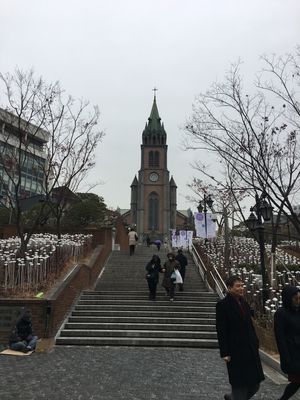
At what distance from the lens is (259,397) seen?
552cm

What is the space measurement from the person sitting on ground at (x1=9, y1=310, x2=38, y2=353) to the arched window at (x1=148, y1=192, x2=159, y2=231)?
68.0 meters

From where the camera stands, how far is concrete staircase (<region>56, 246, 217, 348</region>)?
931 cm

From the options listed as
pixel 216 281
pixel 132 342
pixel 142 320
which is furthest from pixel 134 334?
pixel 216 281

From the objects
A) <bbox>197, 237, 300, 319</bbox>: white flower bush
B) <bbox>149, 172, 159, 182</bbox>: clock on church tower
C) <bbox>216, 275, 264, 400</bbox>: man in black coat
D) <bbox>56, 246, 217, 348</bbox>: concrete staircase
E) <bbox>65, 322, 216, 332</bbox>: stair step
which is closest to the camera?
<bbox>216, 275, 264, 400</bbox>: man in black coat

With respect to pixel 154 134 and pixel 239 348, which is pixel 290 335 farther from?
pixel 154 134

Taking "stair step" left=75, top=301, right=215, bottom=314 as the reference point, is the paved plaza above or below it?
below

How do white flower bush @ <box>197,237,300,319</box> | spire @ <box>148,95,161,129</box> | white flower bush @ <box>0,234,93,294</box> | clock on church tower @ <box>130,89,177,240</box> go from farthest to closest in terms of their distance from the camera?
spire @ <box>148,95,161,129</box>, clock on church tower @ <box>130,89,177,240</box>, white flower bush @ <box>197,237,300,319</box>, white flower bush @ <box>0,234,93,294</box>

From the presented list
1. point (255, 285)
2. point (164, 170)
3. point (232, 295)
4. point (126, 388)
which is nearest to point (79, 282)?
point (255, 285)

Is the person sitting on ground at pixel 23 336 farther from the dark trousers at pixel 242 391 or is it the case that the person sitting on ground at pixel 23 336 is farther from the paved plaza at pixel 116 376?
the dark trousers at pixel 242 391

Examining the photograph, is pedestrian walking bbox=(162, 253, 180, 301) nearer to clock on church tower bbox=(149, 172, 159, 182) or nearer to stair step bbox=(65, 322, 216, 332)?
stair step bbox=(65, 322, 216, 332)

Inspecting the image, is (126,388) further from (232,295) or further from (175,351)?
(175,351)

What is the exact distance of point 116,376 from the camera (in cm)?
638

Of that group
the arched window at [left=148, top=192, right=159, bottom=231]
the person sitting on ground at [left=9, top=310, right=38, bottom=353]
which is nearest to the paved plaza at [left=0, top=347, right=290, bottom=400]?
the person sitting on ground at [left=9, top=310, right=38, bottom=353]

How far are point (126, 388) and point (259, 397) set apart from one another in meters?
1.88
